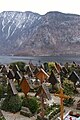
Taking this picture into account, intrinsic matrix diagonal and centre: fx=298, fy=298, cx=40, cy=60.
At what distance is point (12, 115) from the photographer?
29.9 metres

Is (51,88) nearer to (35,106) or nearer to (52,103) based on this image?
(52,103)

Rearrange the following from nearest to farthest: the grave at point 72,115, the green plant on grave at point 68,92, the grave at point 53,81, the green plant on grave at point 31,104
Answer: the grave at point 72,115 → the green plant on grave at point 31,104 → the green plant on grave at point 68,92 → the grave at point 53,81

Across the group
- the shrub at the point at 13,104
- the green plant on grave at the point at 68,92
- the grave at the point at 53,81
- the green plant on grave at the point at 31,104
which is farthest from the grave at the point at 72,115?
the grave at the point at 53,81

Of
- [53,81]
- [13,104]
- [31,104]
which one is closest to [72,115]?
[31,104]

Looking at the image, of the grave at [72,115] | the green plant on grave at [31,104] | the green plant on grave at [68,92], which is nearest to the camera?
the grave at [72,115]

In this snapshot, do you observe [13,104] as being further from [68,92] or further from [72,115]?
[68,92]

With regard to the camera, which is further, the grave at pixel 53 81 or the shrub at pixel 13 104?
the grave at pixel 53 81

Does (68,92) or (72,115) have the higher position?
(68,92)

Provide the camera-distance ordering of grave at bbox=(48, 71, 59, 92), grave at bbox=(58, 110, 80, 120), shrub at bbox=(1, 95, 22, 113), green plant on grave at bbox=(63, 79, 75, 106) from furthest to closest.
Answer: grave at bbox=(48, 71, 59, 92), green plant on grave at bbox=(63, 79, 75, 106), shrub at bbox=(1, 95, 22, 113), grave at bbox=(58, 110, 80, 120)

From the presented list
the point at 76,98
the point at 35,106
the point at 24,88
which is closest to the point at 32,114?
the point at 35,106

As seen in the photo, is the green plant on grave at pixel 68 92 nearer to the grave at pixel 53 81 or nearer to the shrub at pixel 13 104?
the grave at pixel 53 81

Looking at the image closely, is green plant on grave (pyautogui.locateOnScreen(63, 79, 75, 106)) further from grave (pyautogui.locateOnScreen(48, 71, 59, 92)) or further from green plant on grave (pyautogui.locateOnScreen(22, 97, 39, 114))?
green plant on grave (pyautogui.locateOnScreen(22, 97, 39, 114))

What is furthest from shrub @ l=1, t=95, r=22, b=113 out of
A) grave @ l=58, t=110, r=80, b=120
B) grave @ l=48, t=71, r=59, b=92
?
grave @ l=48, t=71, r=59, b=92

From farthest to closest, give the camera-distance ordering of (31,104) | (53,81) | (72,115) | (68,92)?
(53,81), (68,92), (31,104), (72,115)
